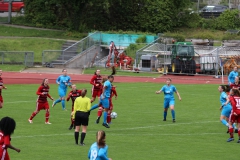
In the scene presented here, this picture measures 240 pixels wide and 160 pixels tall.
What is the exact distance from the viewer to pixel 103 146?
41.9 feet

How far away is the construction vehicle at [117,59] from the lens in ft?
176

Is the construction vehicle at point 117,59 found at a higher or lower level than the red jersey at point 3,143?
higher

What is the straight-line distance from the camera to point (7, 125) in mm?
13500

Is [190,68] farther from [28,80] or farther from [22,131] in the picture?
[22,131]

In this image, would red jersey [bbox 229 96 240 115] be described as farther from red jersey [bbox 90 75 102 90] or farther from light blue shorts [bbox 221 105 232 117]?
red jersey [bbox 90 75 102 90]

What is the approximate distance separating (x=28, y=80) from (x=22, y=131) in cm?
2150

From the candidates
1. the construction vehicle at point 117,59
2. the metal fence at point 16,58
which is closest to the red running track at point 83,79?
the metal fence at point 16,58

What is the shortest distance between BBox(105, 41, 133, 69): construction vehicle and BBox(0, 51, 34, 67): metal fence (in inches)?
267

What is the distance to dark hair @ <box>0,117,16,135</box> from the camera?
13375 millimetres

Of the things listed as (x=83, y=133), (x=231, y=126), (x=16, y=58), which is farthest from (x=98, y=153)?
(x=16, y=58)

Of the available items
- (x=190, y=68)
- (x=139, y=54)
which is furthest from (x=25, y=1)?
(x=190, y=68)

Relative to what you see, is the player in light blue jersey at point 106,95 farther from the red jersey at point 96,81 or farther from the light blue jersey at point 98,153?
the light blue jersey at point 98,153

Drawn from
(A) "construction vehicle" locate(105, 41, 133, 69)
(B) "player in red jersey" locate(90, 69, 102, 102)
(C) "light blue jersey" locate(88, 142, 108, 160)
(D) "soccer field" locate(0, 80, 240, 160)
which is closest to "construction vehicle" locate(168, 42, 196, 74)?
(A) "construction vehicle" locate(105, 41, 133, 69)

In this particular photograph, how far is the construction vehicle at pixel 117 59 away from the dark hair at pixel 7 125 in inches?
1554
